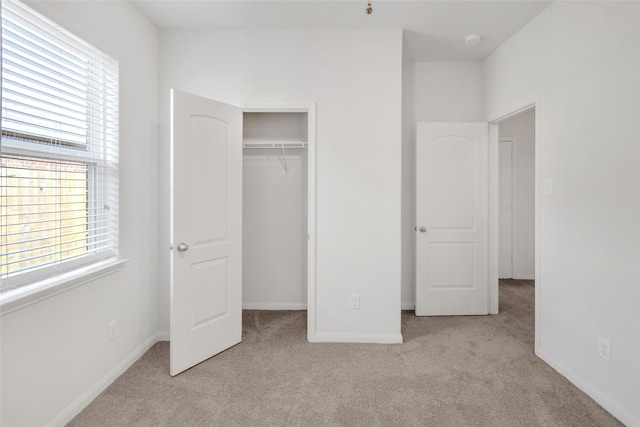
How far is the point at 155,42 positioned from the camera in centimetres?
280

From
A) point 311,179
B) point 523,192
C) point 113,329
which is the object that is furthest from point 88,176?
point 523,192

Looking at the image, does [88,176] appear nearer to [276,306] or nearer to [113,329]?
[113,329]

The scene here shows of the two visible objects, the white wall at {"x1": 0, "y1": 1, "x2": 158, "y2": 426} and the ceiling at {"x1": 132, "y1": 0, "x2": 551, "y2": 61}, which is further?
the ceiling at {"x1": 132, "y1": 0, "x2": 551, "y2": 61}

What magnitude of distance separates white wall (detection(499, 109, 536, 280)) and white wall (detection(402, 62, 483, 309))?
5.70 feet

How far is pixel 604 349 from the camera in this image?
6.55 ft

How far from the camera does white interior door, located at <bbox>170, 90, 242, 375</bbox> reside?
91.3 inches

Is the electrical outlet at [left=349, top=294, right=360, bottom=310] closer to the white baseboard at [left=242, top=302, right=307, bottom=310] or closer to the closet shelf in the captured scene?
the white baseboard at [left=242, top=302, right=307, bottom=310]

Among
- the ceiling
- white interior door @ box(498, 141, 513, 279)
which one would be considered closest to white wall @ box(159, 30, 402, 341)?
the ceiling

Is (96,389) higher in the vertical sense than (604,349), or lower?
lower

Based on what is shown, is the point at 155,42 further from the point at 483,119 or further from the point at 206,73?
the point at 483,119

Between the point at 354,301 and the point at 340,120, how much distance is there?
1.58 meters

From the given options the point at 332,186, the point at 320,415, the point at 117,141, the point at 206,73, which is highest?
the point at 206,73

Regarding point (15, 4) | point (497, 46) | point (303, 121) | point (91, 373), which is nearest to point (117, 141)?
point (15, 4)

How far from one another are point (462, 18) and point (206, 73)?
2192 millimetres
